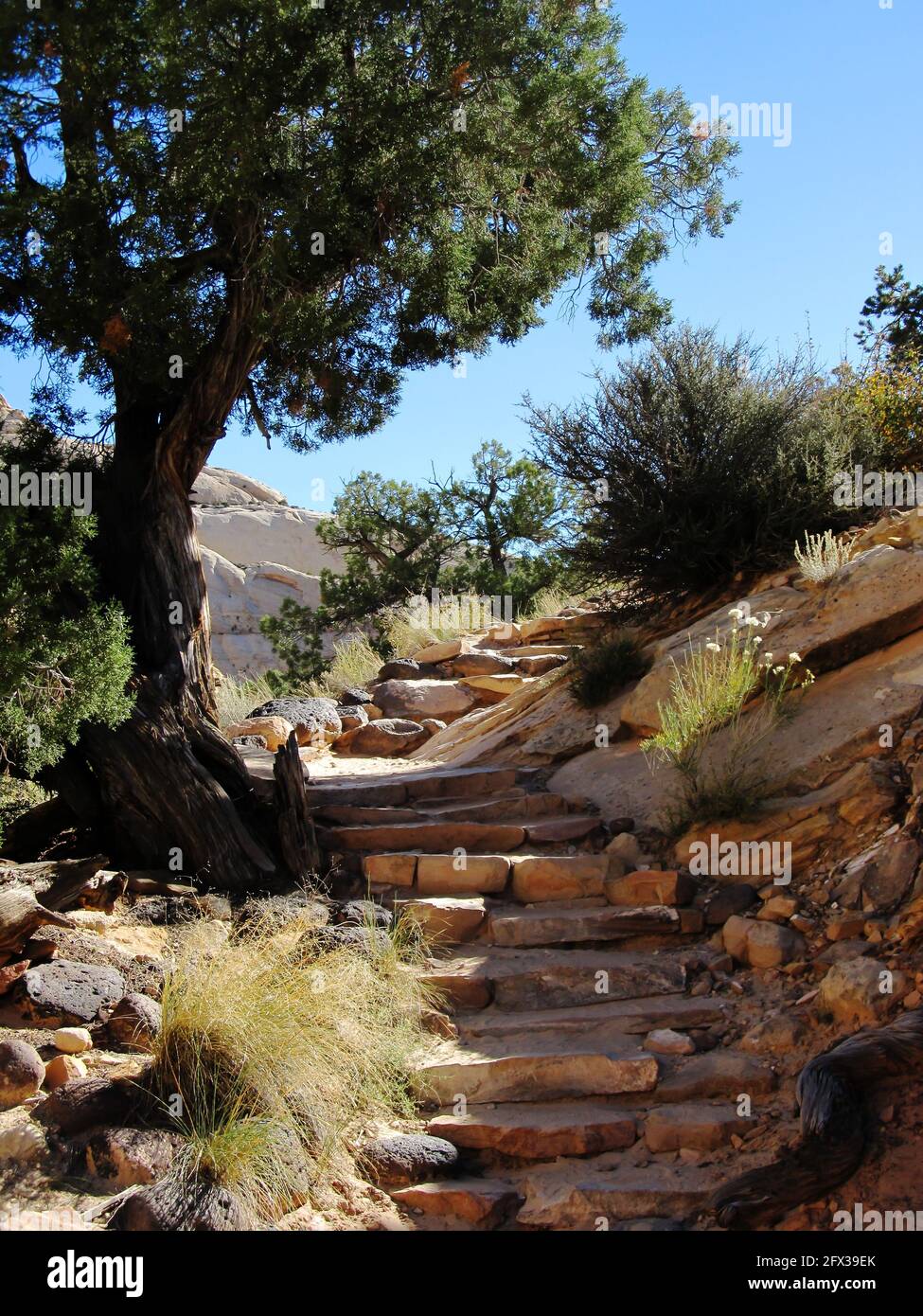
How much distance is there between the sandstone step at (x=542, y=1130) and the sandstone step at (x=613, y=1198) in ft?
0.71

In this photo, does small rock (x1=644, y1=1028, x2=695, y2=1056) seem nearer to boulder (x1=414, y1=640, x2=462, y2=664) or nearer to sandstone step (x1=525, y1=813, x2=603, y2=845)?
sandstone step (x1=525, y1=813, x2=603, y2=845)

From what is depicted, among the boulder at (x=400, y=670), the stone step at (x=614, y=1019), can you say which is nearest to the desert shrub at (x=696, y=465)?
the boulder at (x=400, y=670)

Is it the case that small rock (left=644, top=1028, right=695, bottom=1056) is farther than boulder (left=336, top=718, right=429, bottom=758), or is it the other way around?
boulder (left=336, top=718, right=429, bottom=758)

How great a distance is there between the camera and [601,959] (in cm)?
635

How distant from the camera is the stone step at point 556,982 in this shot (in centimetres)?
607

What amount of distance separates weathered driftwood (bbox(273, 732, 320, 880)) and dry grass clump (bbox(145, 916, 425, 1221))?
1626mm

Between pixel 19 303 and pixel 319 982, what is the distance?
15.4ft

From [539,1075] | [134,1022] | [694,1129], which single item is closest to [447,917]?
[539,1075]

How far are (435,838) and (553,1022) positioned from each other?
83.8 inches

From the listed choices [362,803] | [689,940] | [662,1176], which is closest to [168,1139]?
[662,1176]

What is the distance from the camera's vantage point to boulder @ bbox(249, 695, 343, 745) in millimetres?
11375

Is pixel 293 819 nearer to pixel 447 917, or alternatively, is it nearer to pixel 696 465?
pixel 447 917

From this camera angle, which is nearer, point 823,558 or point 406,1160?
point 406,1160

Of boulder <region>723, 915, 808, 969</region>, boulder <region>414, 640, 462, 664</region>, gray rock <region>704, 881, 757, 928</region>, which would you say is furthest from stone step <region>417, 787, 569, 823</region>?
boulder <region>414, 640, 462, 664</region>
